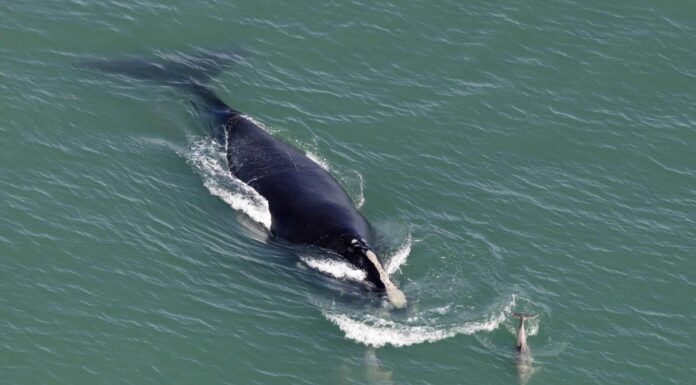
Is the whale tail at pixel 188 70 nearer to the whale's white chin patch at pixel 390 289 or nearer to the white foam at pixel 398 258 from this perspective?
the white foam at pixel 398 258

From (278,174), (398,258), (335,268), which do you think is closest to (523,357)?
(398,258)

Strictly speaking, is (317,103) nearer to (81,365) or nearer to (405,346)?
(405,346)

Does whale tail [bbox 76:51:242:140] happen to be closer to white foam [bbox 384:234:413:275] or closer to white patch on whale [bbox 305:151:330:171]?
white patch on whale [bbox 305:151:330:171]

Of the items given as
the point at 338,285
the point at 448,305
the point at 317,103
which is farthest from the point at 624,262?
the point at 317,103

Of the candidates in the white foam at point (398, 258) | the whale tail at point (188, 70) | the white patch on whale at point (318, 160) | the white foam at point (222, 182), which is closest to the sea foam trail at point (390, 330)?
the white foam at point (398, 258)

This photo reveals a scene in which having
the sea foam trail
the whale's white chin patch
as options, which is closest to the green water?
the sea foam trail

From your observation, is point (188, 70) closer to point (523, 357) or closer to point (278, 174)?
point (278, 174)
